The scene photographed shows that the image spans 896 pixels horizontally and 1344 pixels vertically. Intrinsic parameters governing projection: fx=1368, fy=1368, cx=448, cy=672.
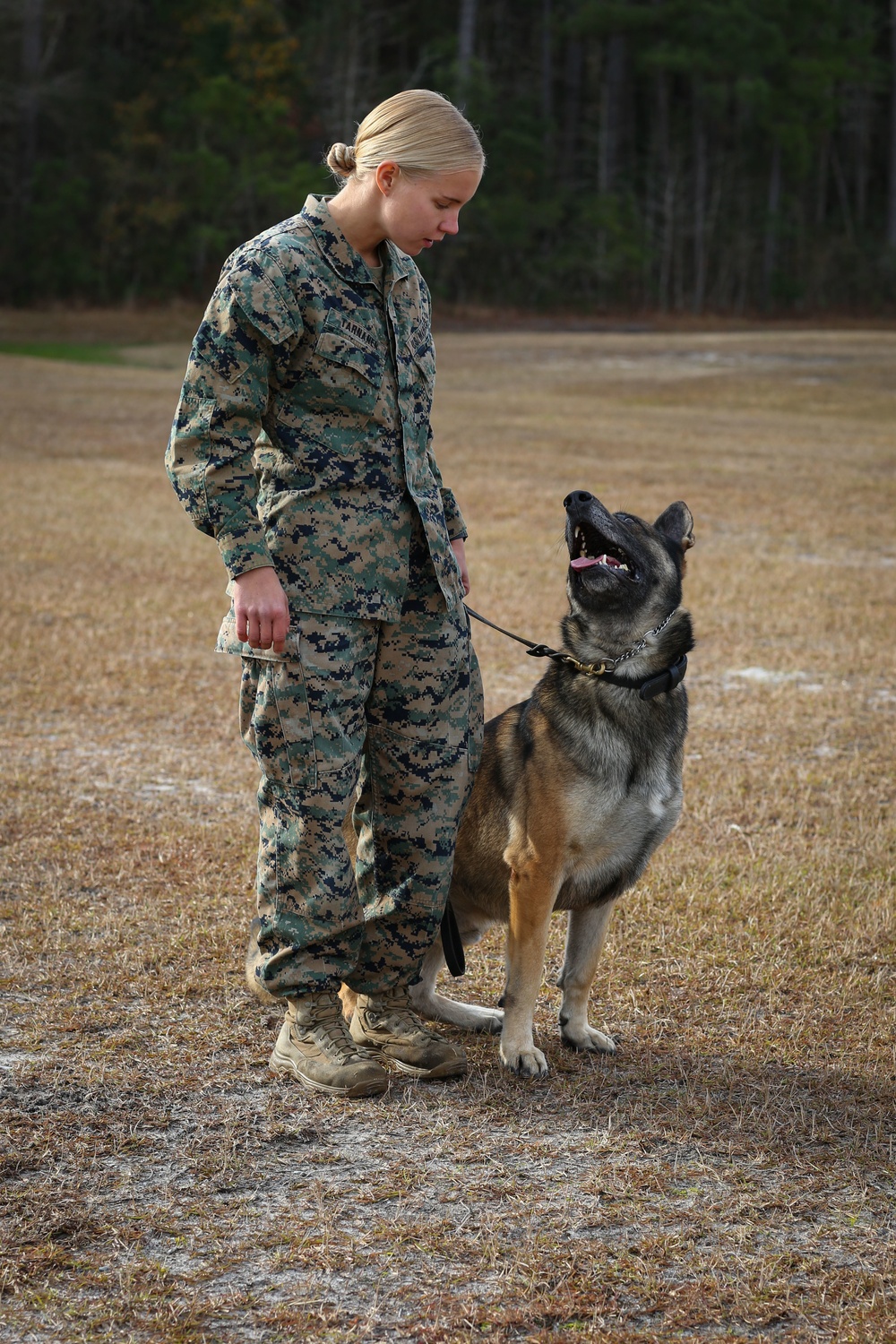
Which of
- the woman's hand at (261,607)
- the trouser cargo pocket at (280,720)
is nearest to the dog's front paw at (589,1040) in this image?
the trouser cargo pocket at (280,720)

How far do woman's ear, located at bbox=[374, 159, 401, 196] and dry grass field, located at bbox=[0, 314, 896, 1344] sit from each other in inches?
79.1

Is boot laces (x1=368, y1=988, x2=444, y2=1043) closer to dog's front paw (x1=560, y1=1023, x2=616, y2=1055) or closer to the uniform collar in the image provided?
dog's front paw (x1=560, y1=1023, x2=616, y2=1055)

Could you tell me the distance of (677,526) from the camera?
344 cm

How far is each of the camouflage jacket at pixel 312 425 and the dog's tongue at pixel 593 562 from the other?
334 millimetres

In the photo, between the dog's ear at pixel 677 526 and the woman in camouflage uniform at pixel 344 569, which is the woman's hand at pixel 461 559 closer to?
the woman in camouflage uniform at pixel 344 569

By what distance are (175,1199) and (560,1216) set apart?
29.7 inches

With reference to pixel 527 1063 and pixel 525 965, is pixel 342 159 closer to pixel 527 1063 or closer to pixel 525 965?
pixel 525 965

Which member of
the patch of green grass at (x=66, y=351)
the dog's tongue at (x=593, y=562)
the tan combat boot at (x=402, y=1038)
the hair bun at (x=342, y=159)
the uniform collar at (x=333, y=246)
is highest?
the patch of green grass at (x=66, y=351)

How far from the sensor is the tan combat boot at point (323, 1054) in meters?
3.13

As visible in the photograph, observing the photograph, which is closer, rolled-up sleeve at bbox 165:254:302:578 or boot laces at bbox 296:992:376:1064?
rolled-up sleeve at bbox 165:254:302:578

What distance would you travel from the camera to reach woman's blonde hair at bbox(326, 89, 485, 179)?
109 inches

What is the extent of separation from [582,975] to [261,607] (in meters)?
1.31

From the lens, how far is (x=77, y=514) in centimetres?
1161

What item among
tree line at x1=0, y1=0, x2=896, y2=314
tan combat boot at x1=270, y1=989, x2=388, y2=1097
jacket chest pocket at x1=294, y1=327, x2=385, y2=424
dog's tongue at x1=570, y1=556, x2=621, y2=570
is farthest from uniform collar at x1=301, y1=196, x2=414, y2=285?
tree line at x1=0, y1=0, x2=896, y2=314
